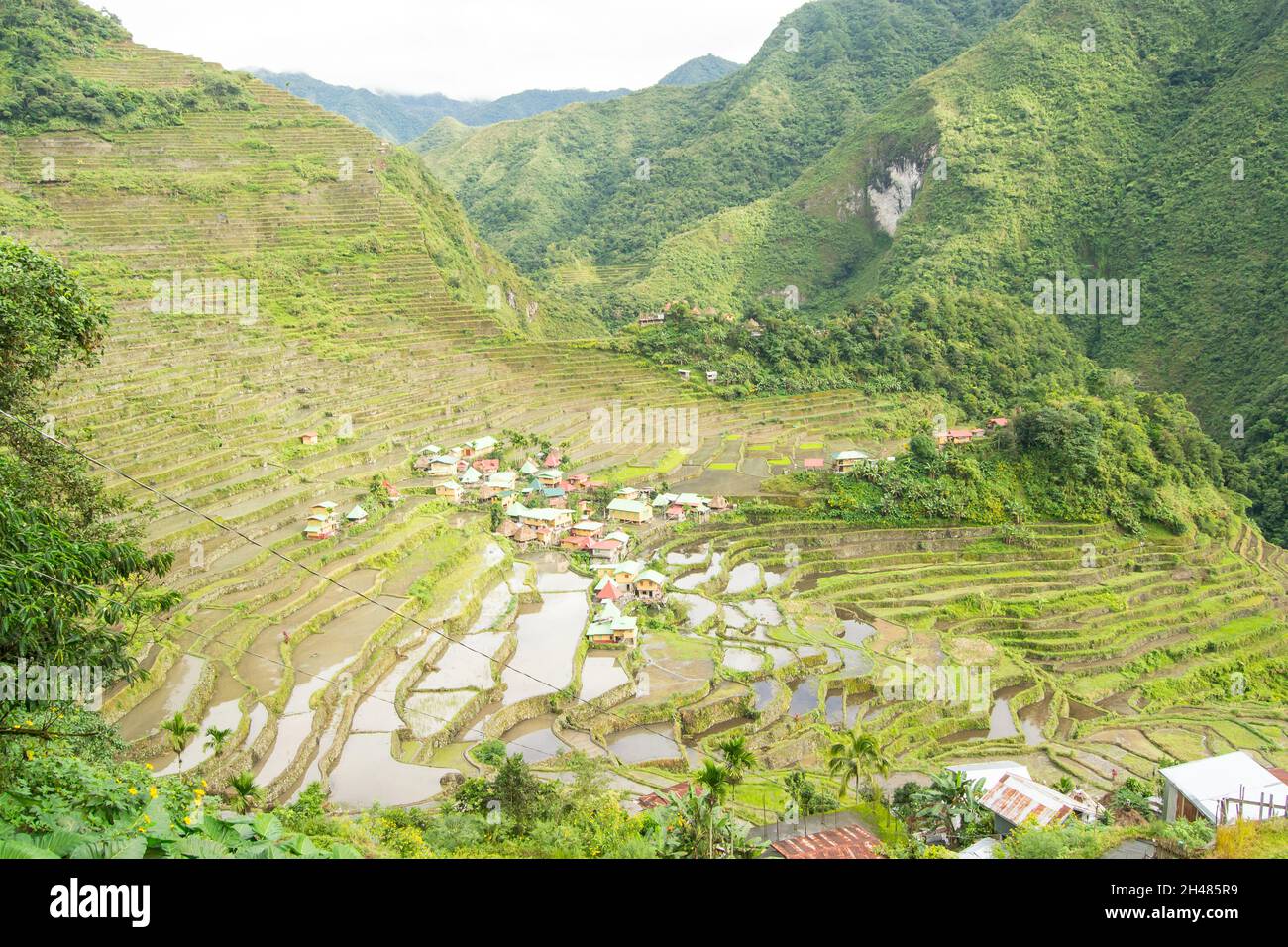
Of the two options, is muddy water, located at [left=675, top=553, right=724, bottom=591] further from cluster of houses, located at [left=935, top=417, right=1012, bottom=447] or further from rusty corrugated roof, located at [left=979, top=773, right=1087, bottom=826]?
rusty corrugated roof, located at [left=979, top=773, right=1087, bottom=826]

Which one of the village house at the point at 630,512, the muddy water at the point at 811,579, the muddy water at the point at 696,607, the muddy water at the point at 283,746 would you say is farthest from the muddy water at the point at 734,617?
the muddy water at the point at 283,746

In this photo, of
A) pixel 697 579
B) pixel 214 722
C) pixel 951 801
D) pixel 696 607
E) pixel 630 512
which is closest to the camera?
pixel 214 722

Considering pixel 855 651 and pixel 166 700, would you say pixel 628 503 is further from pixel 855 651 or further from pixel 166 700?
pixel 166 700

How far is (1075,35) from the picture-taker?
64625 mm

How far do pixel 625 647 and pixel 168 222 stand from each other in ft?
94.0

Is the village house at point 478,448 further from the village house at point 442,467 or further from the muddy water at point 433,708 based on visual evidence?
the muddy water at point 433,708

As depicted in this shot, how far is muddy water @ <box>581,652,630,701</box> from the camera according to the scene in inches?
611

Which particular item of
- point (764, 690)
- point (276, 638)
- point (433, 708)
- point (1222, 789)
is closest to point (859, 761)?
point (764, 690)

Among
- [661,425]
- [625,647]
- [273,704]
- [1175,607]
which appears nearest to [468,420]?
[661,425]

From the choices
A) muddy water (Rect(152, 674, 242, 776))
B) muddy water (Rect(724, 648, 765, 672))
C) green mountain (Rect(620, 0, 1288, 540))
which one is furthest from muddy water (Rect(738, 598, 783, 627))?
green mountain (Rect(620, 0, 1288, 540))

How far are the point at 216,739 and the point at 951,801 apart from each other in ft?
31.4

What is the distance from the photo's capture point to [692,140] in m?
97.8

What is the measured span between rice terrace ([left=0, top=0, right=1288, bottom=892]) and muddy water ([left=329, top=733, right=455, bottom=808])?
7 centimetres
